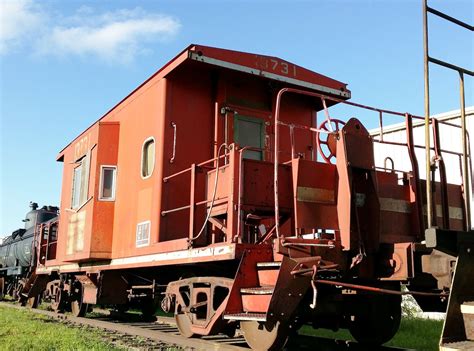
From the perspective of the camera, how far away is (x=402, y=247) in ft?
15.6

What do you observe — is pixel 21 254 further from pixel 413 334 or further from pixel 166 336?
pixel 413 334

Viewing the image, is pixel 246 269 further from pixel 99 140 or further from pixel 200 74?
pixel 99 140

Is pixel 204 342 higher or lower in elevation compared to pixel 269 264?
lower

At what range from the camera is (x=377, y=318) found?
602cm

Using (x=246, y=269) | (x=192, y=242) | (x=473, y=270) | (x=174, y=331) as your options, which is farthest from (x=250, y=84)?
(x=473, y=270)

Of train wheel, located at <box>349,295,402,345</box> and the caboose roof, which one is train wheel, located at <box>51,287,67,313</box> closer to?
the caboose roof

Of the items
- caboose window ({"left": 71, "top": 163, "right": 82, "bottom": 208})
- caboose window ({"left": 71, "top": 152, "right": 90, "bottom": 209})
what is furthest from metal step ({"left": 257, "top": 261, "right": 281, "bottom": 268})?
caboose window ({"left": 71, "top": 163, "right": 82, "bottom": 208})

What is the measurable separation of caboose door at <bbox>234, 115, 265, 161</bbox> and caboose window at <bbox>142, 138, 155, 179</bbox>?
3.90 ft

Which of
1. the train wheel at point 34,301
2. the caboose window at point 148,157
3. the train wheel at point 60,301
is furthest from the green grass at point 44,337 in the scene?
the train wheel at point 34,301

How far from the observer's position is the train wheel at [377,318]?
19.6 ft

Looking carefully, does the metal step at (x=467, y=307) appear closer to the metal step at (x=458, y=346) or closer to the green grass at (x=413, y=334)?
the metal step at (x=458, y=346)

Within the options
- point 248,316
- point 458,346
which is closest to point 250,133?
point 248,316

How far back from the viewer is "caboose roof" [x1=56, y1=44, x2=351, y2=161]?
6.59 m

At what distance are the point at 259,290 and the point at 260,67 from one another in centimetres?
339
